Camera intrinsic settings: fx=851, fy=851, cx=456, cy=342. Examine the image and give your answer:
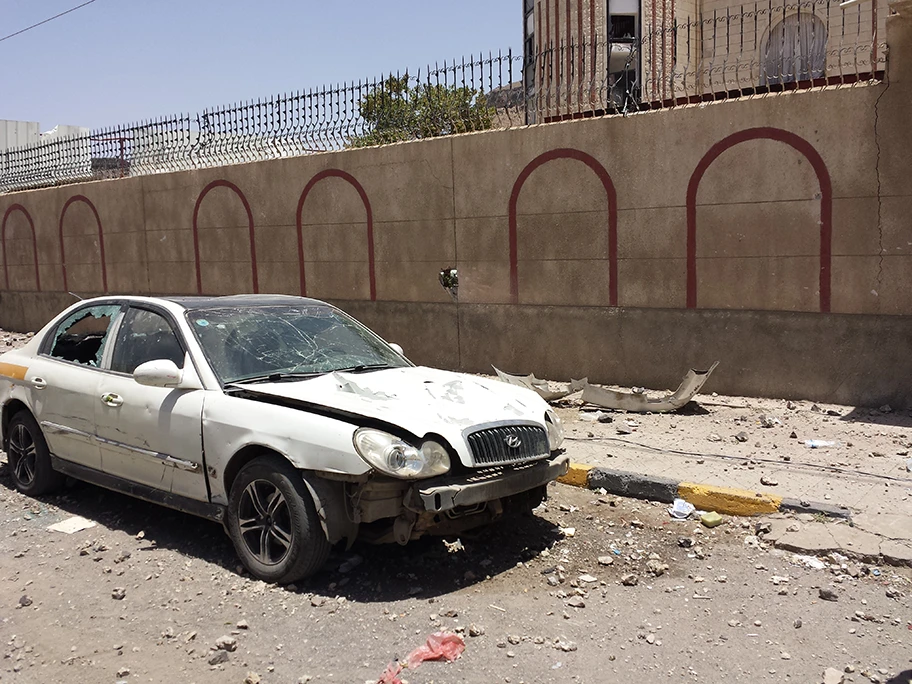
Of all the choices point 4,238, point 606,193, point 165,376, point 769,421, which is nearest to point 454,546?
point 165,376

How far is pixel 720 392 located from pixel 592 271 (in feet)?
6.48

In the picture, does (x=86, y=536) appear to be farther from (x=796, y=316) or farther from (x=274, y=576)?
(x=796, y=316)

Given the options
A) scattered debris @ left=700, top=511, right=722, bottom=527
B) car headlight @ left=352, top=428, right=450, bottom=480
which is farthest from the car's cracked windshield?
scattered debris @ left=700, top=511, right=722, bottom=527

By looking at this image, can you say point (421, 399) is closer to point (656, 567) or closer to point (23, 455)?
point (656, 567)

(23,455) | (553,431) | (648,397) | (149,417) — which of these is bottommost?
(648,397)

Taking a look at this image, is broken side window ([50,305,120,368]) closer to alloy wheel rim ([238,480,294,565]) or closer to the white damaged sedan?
the white damaged sedan

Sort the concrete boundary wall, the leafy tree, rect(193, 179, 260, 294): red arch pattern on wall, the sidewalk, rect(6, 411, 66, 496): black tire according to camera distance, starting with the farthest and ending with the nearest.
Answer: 1. rect(193, 179, 260, 294): red arch pattern on wall
2. the leafy tree
3. the concrete boundary wall
4. rect(6, 411, 66, 496): black tire
5. the sidewalk

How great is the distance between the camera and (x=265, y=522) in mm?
4594

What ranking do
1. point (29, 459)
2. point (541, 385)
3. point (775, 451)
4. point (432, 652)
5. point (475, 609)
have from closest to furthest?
point (432, 652) → point (475, 609) → point (29, 459) → point (775, 451) → point (541, 385)

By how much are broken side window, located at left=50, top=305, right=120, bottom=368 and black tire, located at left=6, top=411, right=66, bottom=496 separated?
572mm

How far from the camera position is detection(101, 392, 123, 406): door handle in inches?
214

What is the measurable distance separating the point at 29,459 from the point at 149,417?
181cm

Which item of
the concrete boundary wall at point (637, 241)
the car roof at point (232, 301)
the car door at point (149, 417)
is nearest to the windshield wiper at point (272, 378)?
the car door at point (149, 417)

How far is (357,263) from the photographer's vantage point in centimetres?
1220
